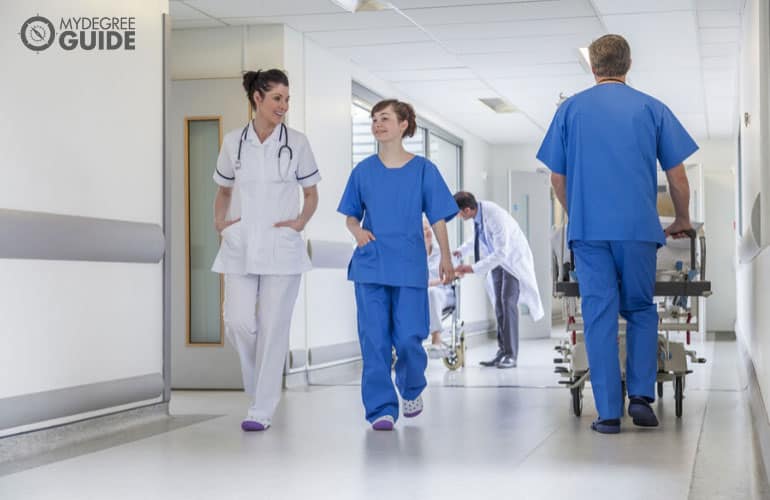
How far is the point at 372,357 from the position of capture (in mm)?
5160

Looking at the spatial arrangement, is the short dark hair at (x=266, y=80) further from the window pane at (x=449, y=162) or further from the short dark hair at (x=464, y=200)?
the window pane at (x=449, y=162)

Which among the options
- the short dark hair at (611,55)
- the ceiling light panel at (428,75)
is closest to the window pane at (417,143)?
the ceiling light panel at (428,75)

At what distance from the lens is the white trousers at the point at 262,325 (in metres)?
5.18

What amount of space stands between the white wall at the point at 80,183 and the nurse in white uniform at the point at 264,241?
547 mm

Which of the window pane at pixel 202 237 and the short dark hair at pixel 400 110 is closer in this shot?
the short dark hair at pixel 400 110

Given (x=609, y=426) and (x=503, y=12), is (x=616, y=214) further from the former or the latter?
(x=503, y=12)

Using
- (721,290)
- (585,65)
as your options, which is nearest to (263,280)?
(585,65)

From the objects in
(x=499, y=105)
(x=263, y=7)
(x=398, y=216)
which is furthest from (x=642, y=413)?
(x=499, y=105)

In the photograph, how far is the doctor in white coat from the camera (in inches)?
360

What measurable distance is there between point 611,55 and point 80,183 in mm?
2319

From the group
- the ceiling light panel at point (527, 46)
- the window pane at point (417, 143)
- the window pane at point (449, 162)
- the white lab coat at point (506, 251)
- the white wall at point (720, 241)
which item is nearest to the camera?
the ceiling light panel at point (527, 46)

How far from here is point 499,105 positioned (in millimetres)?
12539

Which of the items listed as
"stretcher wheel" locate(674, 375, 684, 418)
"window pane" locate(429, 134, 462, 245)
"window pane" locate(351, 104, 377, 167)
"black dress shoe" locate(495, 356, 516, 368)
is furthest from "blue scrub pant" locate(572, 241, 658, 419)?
"window pane" locate(429, 134, 462, 245)

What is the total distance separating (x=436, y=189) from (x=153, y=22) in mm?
1737
